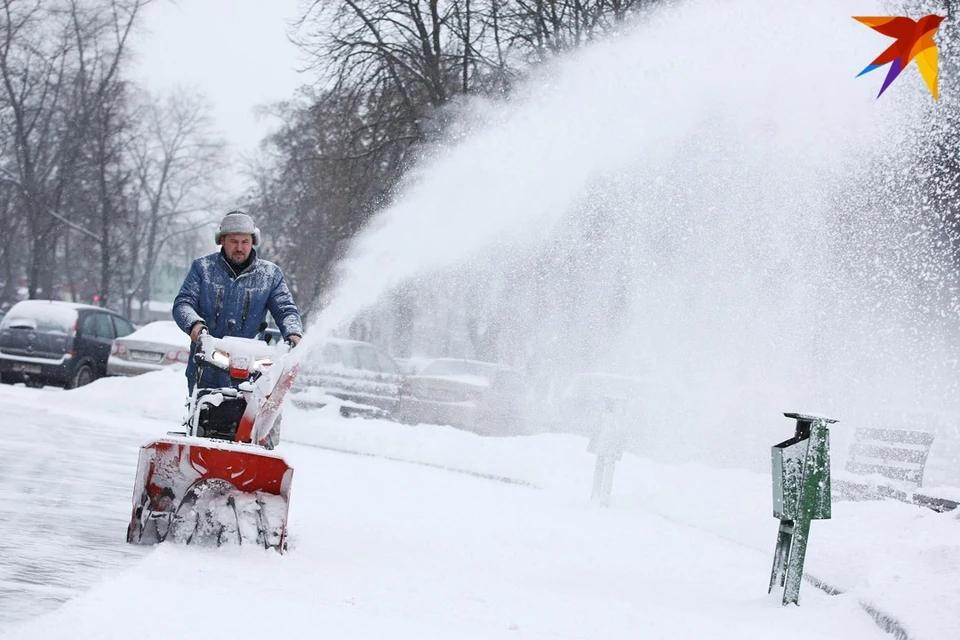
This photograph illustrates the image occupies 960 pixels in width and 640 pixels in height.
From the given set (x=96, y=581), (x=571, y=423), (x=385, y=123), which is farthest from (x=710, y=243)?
(x=96, y=581)

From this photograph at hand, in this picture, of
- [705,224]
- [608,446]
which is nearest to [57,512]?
[608,446]

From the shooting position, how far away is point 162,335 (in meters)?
19.7

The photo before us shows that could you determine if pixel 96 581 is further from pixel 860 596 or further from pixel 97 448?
pixel 97 448

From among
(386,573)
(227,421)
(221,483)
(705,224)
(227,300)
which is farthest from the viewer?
(705,224)

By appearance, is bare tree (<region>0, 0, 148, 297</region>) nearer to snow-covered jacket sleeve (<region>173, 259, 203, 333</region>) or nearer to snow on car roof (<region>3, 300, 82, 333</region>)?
snow on car roof (<region>3, 300, 82, 333</region>)

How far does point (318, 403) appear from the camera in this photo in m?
18.1

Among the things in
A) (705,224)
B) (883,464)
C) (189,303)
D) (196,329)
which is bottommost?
(883,464)

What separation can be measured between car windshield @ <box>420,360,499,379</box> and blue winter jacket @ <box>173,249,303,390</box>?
11.6m

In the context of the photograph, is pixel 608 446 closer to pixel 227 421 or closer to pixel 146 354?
pixel 227 421

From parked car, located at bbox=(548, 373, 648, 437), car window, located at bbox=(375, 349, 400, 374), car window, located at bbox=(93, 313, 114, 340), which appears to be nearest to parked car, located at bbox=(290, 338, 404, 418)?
car window, located at bbox=(375, 349, 400, 374)

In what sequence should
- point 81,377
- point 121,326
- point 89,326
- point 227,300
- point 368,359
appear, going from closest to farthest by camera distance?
point 227,300
point 368,359
point 81,377
point 89,326
point 121,326

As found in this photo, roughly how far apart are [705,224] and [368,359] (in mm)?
7115

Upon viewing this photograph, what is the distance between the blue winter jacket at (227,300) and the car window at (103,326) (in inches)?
603

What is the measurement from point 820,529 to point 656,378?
10088mm
